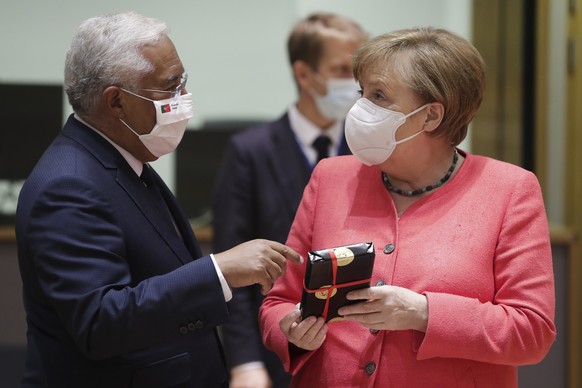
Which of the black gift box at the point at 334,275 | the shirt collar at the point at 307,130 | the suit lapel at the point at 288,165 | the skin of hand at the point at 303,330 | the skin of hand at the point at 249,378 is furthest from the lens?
the shirt collar at the point at 307,130

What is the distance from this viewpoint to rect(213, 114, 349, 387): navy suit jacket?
2949 millimetres

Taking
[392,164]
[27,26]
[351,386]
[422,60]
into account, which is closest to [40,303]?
[351,386]

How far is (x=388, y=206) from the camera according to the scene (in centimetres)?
216

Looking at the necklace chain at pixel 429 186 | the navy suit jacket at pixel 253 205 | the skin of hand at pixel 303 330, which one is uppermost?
the necklace chain at pixel 429 186

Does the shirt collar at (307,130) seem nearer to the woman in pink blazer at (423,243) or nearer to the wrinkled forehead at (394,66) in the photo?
the woman in pink blazer at (423,243)

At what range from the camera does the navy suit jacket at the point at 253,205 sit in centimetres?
295

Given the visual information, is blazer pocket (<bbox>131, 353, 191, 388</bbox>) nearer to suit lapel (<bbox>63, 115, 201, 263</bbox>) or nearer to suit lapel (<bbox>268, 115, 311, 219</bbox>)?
suit lapel (<bbox>63, 115, 201, 263</bbox>)

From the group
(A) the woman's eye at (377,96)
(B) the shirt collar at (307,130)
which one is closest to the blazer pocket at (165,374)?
(A) the woman's eye at (377,96)

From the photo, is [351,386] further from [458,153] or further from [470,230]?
[458,153]

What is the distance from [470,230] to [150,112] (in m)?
0.76

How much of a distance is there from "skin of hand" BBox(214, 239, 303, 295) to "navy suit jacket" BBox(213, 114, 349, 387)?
3.18 feet

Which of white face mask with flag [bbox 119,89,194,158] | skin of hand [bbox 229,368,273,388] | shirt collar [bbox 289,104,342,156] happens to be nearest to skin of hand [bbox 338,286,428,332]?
white face mask with flag [bbox 119,89,194,158]

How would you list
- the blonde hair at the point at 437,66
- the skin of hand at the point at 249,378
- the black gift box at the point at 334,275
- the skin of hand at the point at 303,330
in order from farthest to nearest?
1. the skin of hand at the point at 249,378
2. the blonde hair at the point at 437,66
3. the skin of hand at the point at 303,330
4. the black gift box at the point at 334,275

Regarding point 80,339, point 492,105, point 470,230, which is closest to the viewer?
point 80,339
